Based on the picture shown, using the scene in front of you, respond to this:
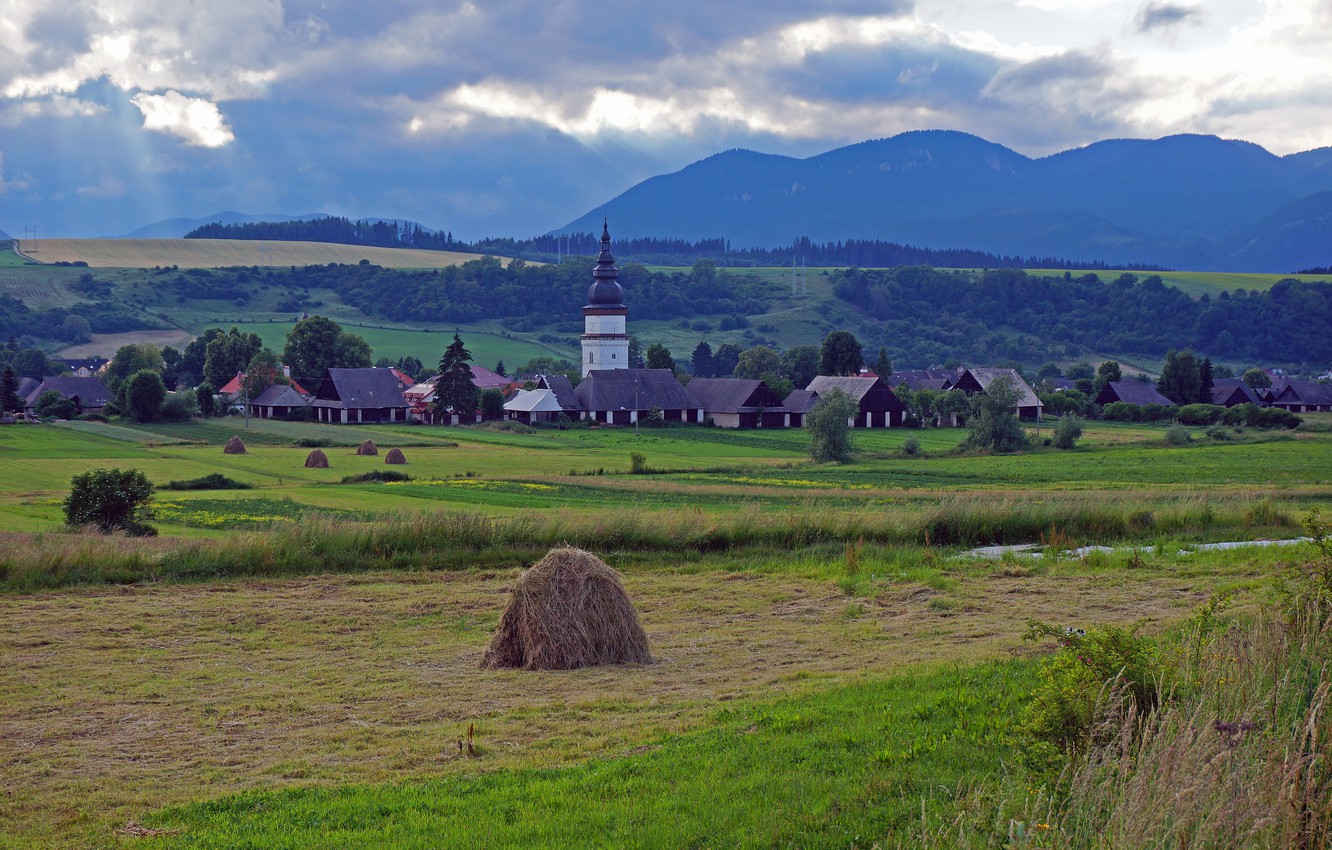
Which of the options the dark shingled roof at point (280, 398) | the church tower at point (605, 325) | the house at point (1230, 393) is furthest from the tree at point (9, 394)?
the house at point (1230, 393)

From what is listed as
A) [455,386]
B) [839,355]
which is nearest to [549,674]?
[455,386]

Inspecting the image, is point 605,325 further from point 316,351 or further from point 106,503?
point 106,503

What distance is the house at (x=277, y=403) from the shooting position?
370 feet

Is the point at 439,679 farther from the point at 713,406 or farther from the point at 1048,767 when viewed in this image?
the point at 713,406

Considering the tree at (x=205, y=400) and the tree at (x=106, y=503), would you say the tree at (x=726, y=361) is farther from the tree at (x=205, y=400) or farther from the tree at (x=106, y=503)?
the tree at (x=106, y=503)

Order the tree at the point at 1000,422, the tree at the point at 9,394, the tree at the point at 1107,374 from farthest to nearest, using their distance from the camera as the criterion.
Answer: the tree at the point at 1107,374
the tree at the point at 9,394
the tree at the point at 1000,422

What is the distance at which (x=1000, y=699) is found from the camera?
38.1 ft

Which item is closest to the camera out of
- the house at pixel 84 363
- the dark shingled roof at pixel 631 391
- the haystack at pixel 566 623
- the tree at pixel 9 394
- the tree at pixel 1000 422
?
the haystack at pixel 566 623

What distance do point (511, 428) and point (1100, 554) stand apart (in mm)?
71478

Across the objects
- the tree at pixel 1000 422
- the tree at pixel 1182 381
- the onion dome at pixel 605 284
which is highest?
the onion dome at pixel 605 284

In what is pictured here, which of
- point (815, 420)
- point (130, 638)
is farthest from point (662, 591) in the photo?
point (815, 420)

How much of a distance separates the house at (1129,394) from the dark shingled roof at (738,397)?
1314 inches

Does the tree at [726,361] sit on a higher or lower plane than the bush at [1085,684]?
higher

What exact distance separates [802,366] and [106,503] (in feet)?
335
